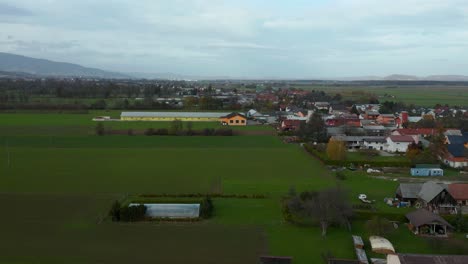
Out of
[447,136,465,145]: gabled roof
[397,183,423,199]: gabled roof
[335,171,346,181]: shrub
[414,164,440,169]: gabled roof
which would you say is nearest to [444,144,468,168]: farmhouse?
[414,164,440,169]: gabled roof

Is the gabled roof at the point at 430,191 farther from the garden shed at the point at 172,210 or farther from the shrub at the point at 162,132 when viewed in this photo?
the shrub at the point at 162,132

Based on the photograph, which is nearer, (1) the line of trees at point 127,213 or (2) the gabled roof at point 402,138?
(1) the line of trees at point 127,213

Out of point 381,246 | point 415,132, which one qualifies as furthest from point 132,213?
point 415,132

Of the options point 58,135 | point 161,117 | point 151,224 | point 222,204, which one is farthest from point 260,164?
point 161,117

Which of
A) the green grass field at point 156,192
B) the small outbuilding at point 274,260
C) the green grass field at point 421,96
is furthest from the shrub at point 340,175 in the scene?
the green grass field at point 421,96

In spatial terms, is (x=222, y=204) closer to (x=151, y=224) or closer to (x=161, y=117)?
(x=151, y=224)

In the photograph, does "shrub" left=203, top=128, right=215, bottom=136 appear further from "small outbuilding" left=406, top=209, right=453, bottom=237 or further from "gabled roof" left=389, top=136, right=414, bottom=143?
"small outbuilding" left=406, top=209, right=453, bottom=237
